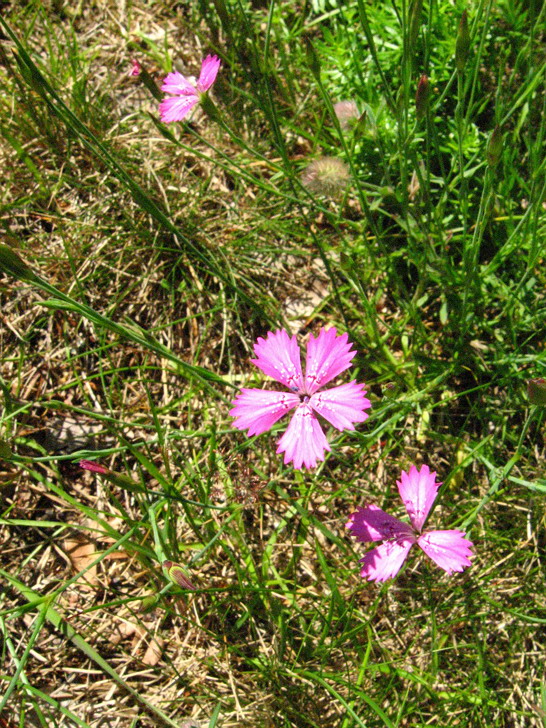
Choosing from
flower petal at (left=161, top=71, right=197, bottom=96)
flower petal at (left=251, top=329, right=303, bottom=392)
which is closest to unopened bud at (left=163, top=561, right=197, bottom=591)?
flower petal at (left=251, top=329, right=303, bottom=392)

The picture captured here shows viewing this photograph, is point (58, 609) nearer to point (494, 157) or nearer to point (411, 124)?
point (494, 157)

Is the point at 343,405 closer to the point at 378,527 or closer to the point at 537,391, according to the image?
the point at 378,527

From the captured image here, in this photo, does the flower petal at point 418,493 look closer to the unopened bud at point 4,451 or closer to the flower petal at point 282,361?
the flower petal at point 282,361

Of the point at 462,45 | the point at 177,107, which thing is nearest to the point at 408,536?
the point at 462,45

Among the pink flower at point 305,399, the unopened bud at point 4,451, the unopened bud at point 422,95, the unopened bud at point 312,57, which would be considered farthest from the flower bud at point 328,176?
the unopened bud at point 4,451

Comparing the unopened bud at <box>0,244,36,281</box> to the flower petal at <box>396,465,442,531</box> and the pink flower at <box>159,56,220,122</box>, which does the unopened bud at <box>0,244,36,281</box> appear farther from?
the flower petal at <box>396,465,442,531</box>

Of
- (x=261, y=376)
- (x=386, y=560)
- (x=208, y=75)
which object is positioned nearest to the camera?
(x=386, y=560)
